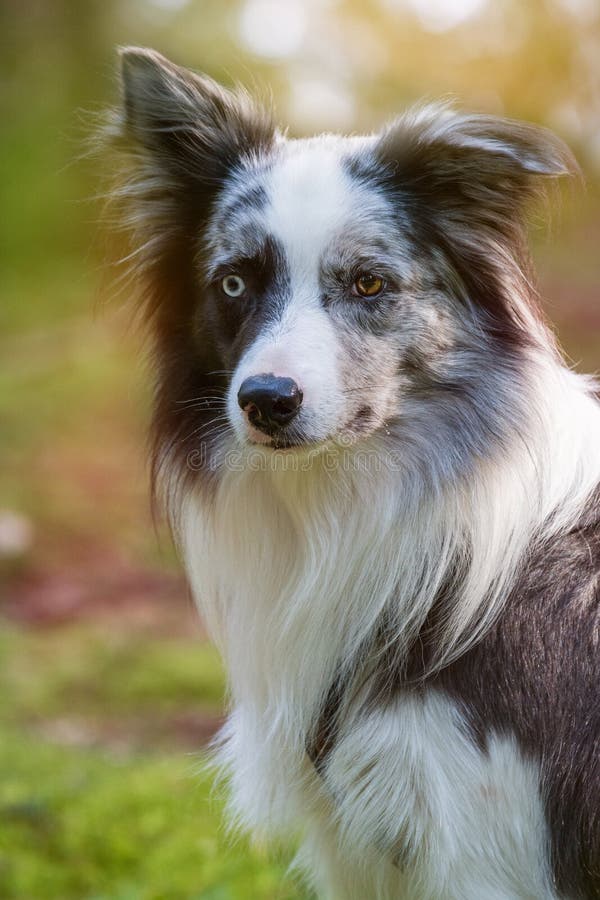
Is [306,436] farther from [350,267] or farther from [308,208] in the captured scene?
[308,208]

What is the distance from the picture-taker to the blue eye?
3150mm

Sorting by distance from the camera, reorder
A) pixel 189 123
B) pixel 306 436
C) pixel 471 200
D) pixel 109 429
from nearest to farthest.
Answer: pixel 306 436 < pixel 471 200 < pixel 189 123 < pixel 109 429

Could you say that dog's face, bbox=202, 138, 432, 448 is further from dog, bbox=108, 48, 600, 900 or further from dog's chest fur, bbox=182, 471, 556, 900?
dog's chest fur, bbox=182, 471, 556, 900

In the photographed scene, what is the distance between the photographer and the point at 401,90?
9680mm

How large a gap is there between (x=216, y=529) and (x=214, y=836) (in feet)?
6.92

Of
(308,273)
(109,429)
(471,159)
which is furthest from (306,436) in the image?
(109,429)

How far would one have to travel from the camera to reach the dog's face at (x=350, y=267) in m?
2.91

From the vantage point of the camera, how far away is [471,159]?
304 centimetres

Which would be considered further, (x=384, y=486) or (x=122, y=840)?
(x=122, y=840)

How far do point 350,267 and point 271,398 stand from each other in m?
0.54

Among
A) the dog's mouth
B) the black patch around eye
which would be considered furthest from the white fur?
the black patch around eye

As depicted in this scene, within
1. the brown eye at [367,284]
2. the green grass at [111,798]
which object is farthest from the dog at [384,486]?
the green grass at [111,798]

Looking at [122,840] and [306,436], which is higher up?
[306,436]

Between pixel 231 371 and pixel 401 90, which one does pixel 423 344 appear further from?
pixel 401 90
